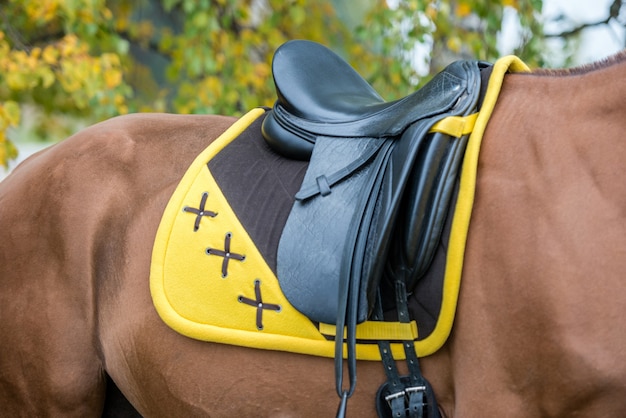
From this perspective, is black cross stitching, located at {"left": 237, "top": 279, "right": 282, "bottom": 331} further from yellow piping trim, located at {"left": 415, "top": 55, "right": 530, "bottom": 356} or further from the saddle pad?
yellow piping trim, located at {"left": 415, "top": 55, "right": 530, "bottom": 356}

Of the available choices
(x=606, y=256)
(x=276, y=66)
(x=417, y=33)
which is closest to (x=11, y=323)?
(x=276, y=66)

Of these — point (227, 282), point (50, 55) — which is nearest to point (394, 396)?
point (227, 282)

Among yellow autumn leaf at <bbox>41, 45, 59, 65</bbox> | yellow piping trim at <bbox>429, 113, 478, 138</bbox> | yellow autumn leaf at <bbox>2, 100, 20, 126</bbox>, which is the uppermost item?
yellow autumn leaf at <bbox>41, 45, 59, 65</bbox>

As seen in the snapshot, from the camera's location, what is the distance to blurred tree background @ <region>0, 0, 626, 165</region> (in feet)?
14.5

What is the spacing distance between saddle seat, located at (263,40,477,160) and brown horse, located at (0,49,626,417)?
142 millimetres

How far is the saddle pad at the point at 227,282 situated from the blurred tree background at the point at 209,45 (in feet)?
8.22

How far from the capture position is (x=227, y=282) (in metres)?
1.78

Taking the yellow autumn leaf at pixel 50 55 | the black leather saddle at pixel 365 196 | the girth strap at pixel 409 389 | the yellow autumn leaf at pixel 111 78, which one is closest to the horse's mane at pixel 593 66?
the black leather saddle at pixel 365 196

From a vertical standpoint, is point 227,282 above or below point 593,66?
below

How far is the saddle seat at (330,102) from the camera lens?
1.66 meters

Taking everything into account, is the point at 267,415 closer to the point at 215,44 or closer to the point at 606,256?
the point at 606,256

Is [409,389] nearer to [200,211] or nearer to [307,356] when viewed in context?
[307,356]

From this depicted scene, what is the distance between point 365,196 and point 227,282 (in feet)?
1.36

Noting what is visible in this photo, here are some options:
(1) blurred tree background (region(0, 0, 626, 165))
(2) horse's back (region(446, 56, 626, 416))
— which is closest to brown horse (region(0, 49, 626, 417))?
(2) horse's back (region(446, 56, 626, 416))
